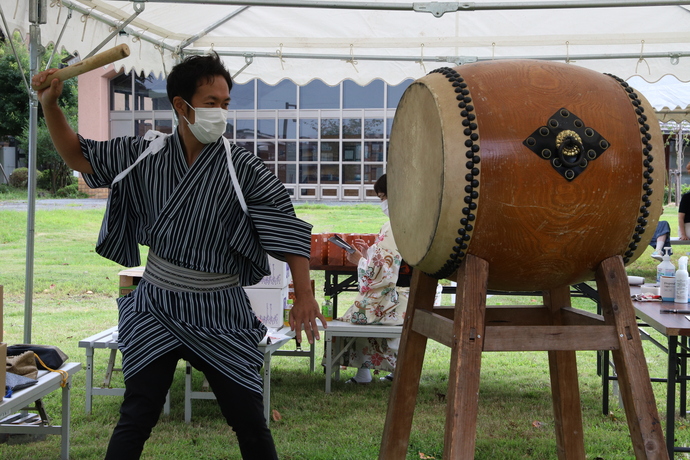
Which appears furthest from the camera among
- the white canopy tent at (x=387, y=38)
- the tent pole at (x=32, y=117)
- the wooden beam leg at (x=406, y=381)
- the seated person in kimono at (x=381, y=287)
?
the white canopy tent at (x=387, y=38)

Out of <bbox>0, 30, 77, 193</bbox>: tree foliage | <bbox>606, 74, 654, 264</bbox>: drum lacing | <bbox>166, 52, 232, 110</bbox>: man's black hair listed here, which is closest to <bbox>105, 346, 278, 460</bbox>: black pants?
<bbox>166, 52, 232, 110</bbox>: man's black hair

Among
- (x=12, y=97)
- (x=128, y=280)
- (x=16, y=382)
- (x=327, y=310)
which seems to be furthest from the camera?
(x=12, y=97)

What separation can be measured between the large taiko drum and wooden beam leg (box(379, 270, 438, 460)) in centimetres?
37

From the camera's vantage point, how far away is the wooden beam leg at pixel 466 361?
190 centimetres

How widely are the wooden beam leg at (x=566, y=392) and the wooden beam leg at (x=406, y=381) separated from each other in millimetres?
474

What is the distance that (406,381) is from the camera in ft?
7.99

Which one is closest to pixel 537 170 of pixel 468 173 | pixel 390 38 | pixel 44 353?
pixel 468 173

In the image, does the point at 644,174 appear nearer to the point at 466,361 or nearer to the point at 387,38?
the point at 466,361

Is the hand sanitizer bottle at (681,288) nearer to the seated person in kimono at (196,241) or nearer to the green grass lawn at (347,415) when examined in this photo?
the green grass lawn at (347,415)

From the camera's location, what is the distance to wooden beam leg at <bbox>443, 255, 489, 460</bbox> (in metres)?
1.90

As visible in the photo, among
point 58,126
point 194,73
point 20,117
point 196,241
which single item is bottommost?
point 196,241

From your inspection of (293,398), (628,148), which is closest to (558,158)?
(628,148)

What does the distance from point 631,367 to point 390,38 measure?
4184 mm

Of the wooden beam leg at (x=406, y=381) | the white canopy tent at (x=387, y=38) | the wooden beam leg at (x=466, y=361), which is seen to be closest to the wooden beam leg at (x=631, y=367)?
the wooden beam leg at (x=466, y=361)
